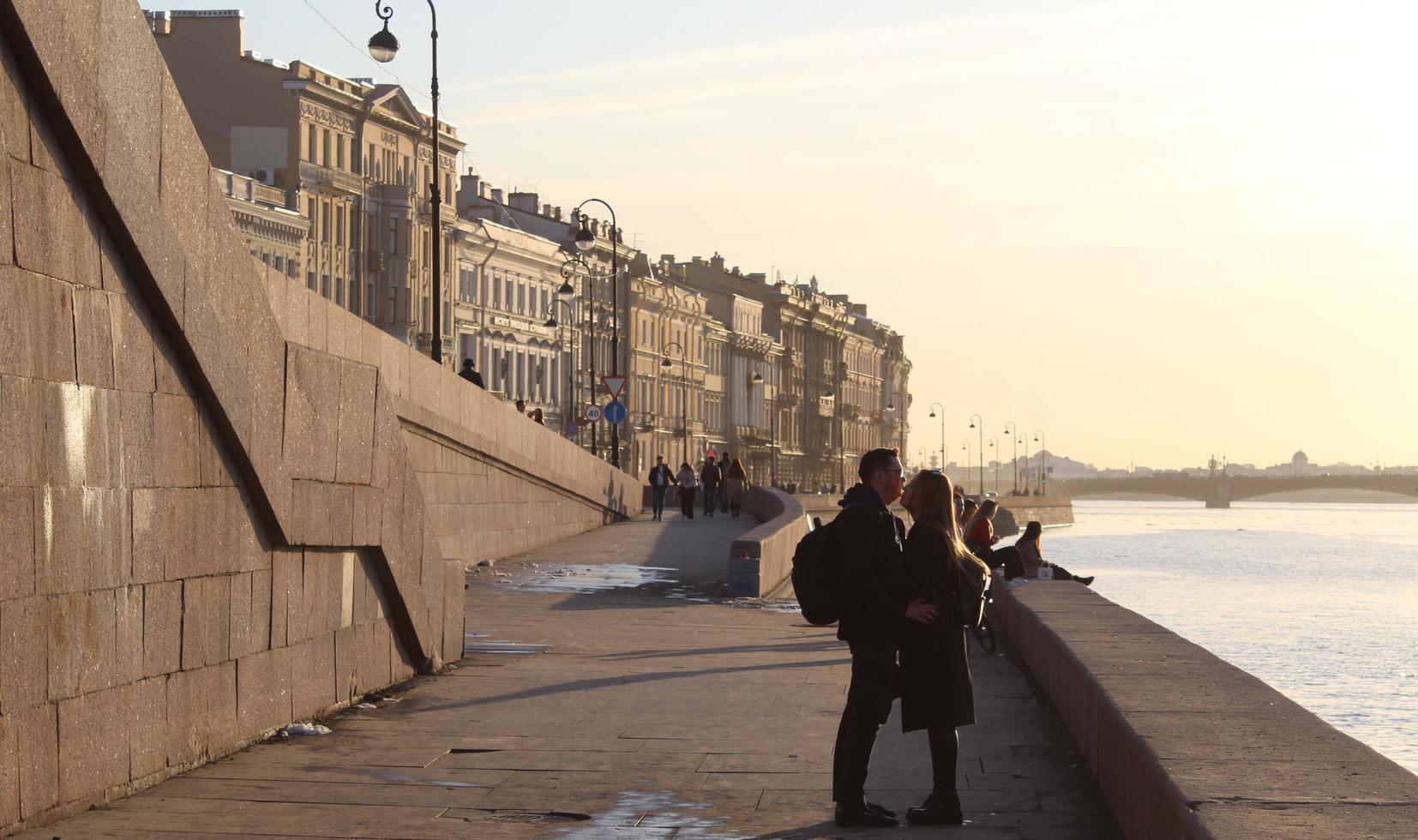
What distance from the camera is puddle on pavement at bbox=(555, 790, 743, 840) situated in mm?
8383

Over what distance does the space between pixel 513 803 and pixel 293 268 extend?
59.2m

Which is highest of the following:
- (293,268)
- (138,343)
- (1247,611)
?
(293,268)

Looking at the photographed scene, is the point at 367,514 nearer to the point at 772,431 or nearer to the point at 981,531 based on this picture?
the point at 981,531

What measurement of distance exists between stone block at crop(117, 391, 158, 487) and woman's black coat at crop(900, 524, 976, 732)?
3.17 m

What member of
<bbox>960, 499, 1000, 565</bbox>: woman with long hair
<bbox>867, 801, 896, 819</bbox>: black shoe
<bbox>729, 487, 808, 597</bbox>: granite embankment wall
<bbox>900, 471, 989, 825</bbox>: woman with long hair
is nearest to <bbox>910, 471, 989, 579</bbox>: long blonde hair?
<bbox>900, 471, 989, 825</bbox>: woman with long hair

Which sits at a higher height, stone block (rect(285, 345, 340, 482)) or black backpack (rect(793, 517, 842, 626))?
stone block (rect(285, 345, 340, 482))

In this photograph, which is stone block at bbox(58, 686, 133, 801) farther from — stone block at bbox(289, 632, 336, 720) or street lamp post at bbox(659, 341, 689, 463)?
street lamp post at bbox(659, 341, 689, 463)

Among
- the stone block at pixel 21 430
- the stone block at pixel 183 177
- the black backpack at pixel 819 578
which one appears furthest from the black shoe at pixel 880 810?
the stone block at pixel 183 177

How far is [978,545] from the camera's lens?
1955 centimetres

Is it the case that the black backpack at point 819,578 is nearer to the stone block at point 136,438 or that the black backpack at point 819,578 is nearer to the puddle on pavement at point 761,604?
the stone block at point 136,438

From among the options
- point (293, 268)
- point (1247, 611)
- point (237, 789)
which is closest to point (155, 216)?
point (237, 789)

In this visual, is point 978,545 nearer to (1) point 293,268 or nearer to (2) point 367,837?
(2) point 367,837

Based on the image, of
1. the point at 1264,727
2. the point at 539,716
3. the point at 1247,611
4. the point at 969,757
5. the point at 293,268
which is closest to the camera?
the point at 1264,727

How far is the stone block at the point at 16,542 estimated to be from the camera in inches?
302
